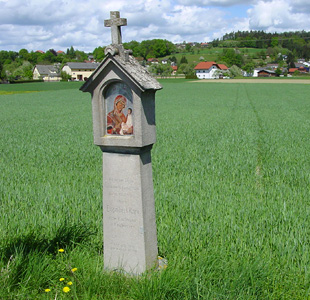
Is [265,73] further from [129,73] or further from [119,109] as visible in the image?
[129,73]

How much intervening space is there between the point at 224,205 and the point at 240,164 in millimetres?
3433

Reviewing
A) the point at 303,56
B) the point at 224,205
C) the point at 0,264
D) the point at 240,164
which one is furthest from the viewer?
the point at 303,56

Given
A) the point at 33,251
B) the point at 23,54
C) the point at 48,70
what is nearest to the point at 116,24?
the point at 33,251

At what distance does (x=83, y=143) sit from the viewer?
42.3 ft

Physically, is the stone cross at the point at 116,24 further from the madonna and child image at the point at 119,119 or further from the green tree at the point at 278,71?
the green tree at the point at 278,71

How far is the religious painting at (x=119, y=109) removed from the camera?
12.5 feet

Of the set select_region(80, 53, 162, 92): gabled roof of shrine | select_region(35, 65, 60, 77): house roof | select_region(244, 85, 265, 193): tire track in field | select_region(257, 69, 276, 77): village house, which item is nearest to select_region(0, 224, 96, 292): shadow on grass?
select_region(80, 53, 162, 92): gabled roof of shrine

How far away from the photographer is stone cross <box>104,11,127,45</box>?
3.76 m

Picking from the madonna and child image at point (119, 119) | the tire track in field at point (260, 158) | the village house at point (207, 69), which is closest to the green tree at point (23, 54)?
the village house at point (207, 69)

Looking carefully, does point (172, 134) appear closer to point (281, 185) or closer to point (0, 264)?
point (281, 185)

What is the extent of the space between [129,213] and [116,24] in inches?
79.3

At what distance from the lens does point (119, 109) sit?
3861 millimetres

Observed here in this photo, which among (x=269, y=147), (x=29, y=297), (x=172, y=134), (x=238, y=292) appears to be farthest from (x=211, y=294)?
(x=172, y=134)

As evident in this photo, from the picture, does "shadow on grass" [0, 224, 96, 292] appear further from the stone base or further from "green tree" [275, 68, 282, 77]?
"green tree" [275, 68, 282, 77]
